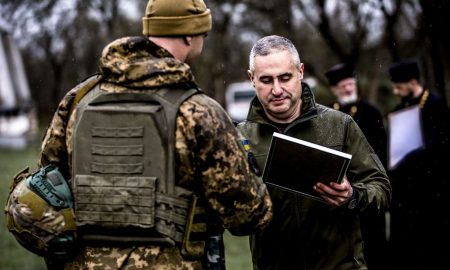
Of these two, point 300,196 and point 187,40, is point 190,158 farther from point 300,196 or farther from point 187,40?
point 300,196

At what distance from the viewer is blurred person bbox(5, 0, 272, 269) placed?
2.82 metres

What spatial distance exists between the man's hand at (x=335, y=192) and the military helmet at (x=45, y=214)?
3.83 ft

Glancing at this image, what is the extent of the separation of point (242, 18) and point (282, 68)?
35.5ft

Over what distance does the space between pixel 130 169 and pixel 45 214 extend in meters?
0.42

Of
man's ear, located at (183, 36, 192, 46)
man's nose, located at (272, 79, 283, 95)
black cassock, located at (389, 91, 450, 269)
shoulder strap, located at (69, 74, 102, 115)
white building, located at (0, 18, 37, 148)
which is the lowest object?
white building, located at (0, 18, 37, 148)

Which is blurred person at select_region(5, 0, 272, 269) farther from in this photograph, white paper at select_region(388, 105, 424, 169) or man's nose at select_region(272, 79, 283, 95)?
white paper at select_region(388, 105, 424, 169)

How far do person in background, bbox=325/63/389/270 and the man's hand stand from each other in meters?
2.31

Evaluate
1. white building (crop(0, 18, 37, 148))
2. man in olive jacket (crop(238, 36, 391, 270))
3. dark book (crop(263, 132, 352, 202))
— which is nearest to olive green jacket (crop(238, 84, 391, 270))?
man in olive jacket (crop(238, 36, 391, 270))

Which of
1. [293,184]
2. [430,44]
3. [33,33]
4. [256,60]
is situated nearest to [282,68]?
[256,60]

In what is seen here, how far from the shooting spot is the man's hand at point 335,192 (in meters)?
3.24

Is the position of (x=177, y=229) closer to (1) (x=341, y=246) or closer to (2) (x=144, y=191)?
(2) (x=144, y=191)

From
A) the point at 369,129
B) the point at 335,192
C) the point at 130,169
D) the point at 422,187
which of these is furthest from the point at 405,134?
the point at 130,169

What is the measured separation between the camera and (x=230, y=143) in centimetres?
284

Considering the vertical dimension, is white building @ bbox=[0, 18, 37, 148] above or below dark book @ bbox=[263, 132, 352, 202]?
below
